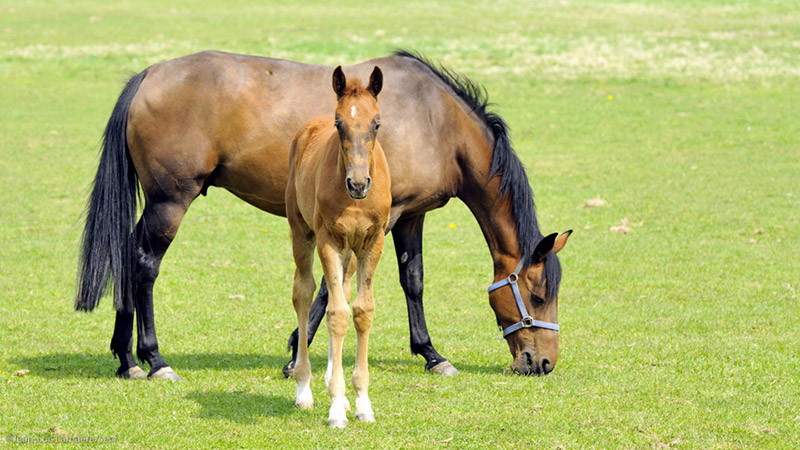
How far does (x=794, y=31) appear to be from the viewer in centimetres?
3300

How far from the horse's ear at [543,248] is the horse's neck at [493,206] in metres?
0.18

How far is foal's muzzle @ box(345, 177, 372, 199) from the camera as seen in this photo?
533cm

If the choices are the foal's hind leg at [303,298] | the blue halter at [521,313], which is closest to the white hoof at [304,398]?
the foal's hind leg at [303,298]

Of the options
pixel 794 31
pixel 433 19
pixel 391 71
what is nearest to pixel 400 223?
pixel 391 71

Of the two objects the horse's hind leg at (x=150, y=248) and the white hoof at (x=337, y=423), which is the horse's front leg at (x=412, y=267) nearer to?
the horse's hind leg at (x=150, y=248)

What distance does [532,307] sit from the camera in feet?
25.2

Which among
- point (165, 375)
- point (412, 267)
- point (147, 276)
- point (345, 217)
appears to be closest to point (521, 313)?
point (412, 267)

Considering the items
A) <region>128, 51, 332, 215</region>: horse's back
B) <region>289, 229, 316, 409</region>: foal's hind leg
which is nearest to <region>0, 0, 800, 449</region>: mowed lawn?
<region>289, 229, 316, 409</region>: foal's hind leg

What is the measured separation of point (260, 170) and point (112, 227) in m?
1.31

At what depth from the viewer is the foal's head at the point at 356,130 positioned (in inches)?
211

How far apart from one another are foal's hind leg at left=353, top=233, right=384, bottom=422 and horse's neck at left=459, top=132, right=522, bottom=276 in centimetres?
198

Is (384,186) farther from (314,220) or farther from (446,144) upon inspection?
(446,144)

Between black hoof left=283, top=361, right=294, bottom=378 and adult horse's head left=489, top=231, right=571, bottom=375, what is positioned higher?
adult horse's head left=489, top=231, right=571, bottom=375

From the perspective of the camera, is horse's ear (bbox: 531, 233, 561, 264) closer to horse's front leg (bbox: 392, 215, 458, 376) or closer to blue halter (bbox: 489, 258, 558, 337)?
blue halter (bbox: 489, 258, 558, 337)
